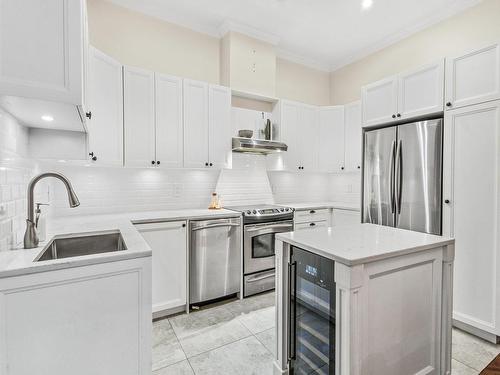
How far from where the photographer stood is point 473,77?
2287 mm

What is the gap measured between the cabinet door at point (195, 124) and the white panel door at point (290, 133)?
121cm

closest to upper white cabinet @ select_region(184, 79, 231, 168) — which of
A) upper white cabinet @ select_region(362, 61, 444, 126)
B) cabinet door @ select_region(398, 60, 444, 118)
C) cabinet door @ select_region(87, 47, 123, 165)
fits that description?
cabinet door @ select_region(87, 47, 123, 165)

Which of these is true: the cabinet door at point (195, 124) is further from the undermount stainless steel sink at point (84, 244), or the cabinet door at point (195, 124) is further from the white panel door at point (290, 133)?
the undermount stainless steel sink at point (84, 244)

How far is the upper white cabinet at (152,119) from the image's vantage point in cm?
274

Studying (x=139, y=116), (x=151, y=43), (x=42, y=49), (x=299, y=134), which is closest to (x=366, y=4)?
(x=299, y=134)

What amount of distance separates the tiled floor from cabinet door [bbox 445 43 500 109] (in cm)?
210

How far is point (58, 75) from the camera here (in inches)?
48.0

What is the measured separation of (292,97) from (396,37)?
1.61 metres

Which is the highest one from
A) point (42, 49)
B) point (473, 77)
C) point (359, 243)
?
point (473, 77)

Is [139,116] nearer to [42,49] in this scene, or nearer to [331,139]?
[42,49]

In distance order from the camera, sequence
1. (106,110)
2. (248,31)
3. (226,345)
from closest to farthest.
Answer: (226,345), (106,110), (248,31)

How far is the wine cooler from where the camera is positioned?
55.6 inches

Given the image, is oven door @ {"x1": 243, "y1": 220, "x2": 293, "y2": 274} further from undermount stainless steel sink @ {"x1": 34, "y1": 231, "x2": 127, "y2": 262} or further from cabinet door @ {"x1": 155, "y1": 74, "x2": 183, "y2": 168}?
undermount stainless steel sink @ {"x1": 34, "y1": 231, "x2": 127, "y2": 262}

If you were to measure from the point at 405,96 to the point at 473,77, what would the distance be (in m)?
0.60
